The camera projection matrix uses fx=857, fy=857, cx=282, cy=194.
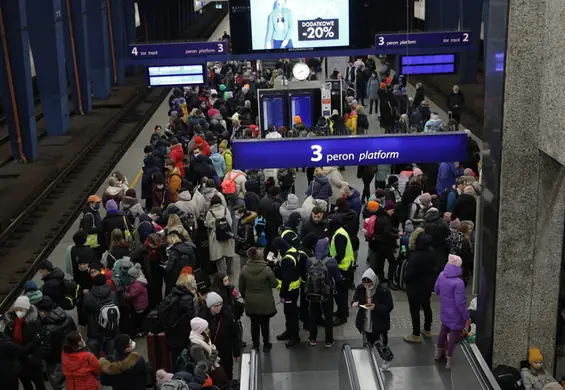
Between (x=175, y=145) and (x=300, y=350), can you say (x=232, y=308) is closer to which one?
(x=300, y=350)

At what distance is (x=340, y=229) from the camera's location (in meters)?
10.5

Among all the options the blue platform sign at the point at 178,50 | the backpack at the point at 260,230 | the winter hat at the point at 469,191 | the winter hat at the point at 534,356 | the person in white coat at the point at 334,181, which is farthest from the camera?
the blue platform sign at the point at 178,50

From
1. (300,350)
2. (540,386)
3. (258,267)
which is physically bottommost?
(300,350)

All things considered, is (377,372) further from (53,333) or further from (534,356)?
(53,333)

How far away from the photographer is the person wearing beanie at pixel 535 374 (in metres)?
8.18

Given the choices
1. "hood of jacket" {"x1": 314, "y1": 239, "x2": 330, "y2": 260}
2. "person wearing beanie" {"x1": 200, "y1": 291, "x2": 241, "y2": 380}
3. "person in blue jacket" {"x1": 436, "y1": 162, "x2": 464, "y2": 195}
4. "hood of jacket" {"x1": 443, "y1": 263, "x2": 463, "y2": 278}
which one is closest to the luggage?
"person wearing beanie" {"x1": 200, "y1": 291, "x2": 241, "y2": 380}

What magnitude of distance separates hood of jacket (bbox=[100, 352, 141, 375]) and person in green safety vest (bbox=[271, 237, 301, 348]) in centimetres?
263

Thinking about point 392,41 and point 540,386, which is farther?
point 392,41

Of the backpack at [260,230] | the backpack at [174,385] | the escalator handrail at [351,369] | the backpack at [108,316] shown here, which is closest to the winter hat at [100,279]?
the backpack at [108,316]

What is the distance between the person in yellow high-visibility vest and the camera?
1054cm

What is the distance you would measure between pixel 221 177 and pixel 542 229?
7850mm

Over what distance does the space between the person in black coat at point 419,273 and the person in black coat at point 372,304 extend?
59 cm

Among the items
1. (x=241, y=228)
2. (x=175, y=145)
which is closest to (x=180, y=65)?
(x=175, y=145)

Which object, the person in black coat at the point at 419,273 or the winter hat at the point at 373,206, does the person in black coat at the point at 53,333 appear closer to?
the person in black coat at the point at 419,273
